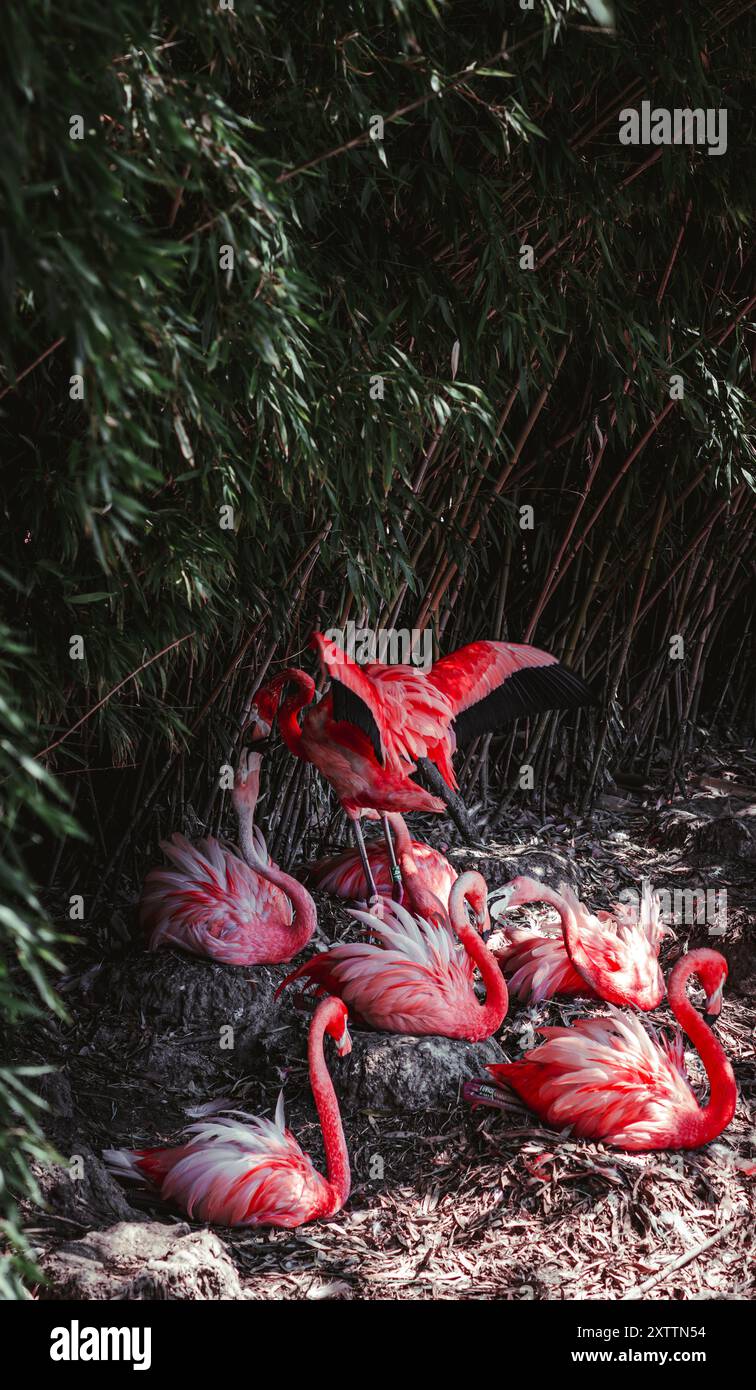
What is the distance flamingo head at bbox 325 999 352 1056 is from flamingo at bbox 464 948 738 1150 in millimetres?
283

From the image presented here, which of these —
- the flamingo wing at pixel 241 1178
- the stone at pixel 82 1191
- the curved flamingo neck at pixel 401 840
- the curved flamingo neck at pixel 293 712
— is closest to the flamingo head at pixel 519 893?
the curved flamingo neck at pixel 401 840

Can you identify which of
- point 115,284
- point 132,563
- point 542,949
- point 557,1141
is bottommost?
point 557,1141

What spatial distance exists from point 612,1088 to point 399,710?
0.93m

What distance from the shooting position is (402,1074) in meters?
2.56

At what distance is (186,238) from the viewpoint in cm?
190

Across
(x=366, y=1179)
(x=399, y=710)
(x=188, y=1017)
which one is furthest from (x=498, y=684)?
(x=366, y=1179)

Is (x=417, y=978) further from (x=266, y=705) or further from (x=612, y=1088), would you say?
(x=266, y=705)

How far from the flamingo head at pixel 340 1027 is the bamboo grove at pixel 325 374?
1.91 feet

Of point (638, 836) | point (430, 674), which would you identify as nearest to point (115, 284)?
point (430, 674)

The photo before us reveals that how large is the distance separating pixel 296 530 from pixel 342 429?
54 centimetres

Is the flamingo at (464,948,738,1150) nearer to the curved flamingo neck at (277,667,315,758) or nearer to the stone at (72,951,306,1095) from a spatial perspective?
the stone at (72,951,306,1095)

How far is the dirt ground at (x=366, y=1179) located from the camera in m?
2.13

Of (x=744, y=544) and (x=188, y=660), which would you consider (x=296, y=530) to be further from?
(x=744, y=544)

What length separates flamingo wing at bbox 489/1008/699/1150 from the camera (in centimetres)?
242
